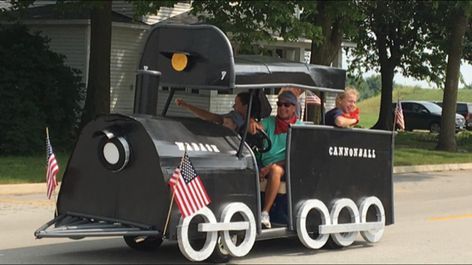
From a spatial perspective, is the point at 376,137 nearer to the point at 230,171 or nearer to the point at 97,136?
the point at 230,171

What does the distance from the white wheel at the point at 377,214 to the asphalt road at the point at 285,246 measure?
112 mm

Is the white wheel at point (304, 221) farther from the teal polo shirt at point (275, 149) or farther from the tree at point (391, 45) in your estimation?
the tree at point (391, 45)

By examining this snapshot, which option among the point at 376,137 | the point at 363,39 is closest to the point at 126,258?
the point at 376,137

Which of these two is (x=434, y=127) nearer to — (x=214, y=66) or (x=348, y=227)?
(x=348, y=227)

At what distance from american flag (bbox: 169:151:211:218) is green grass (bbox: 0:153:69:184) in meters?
8.09

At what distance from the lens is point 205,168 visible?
735 centimetres

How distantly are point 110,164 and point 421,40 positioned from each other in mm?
31554

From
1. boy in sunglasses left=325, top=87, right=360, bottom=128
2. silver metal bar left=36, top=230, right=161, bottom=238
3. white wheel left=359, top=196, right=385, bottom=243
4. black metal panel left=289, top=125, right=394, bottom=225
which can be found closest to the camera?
silver metal bar left=36, top=230, right=161, bottom=238

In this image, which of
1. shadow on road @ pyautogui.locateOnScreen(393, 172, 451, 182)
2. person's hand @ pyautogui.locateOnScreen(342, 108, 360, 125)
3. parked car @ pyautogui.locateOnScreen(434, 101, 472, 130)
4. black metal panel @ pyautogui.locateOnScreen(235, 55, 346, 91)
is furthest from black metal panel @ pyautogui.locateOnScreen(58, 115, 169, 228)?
parked car @ pyautogui.locateOnScreen(434, 101, 472, 130)

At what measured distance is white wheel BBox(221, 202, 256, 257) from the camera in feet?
24.2

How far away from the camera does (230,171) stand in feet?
24.6

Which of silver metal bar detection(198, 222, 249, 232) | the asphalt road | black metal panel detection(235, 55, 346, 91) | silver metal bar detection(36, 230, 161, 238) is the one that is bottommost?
the asphalt road

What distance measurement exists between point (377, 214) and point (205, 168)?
2.51 metres

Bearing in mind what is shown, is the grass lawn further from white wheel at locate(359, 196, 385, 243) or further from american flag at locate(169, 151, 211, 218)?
american flag at locate(169, 151, 211, 218)
